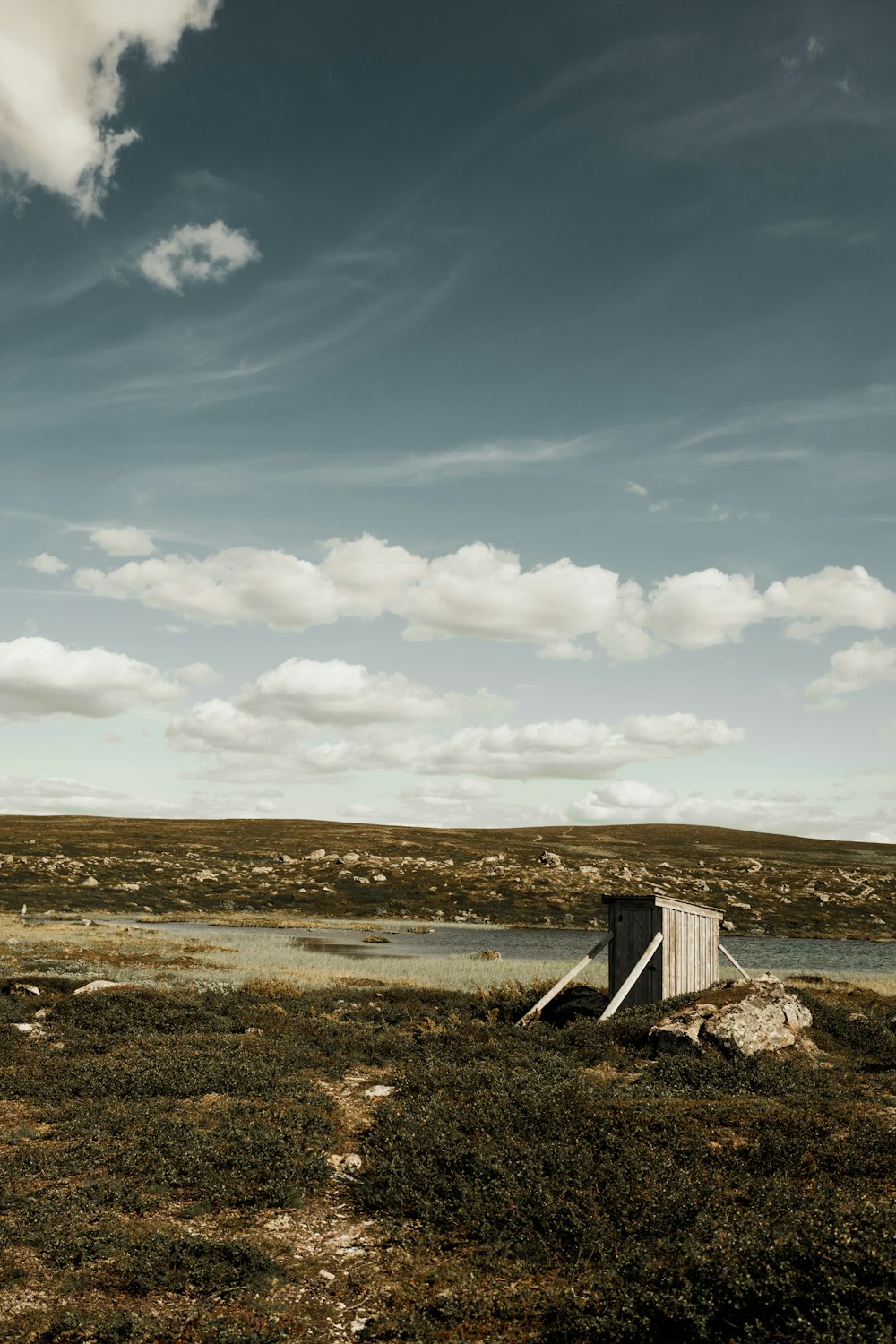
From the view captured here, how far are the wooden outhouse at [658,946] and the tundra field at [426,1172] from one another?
6.58 ft

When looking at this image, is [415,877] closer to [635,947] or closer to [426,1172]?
[635,947]

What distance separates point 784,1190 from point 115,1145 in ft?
31.5

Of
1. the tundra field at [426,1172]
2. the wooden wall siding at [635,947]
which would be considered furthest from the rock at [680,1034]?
the wooden wall siding at [635,947]

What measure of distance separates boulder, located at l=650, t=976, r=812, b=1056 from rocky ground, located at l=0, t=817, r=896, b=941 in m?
54.7

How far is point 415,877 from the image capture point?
93.2 metres

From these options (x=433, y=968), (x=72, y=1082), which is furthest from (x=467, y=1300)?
(x=433, y=968)

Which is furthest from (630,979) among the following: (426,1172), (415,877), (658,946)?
(415,877)

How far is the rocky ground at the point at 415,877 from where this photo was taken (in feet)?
258

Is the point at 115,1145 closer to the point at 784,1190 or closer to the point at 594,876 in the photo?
the point at 784,1190

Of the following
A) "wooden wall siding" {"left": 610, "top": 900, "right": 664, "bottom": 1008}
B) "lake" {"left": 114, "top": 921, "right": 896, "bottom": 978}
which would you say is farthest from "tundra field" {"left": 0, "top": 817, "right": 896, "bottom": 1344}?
"lake" {"left": 114, "top": 921, "right": 896, "bottom": 978}

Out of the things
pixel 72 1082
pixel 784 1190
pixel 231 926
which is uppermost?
pixel 784 1190

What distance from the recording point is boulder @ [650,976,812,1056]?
18.9m

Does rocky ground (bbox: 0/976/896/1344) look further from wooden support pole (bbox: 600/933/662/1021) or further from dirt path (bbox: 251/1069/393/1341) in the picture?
wooden support pole (bbox: 600/933/662/1021)

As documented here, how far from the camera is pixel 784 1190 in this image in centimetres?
1088
